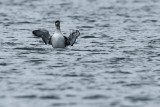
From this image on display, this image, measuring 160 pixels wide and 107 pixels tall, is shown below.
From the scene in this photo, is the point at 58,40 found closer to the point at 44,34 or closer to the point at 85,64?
the point at 44,34

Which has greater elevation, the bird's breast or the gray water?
the bird's breast

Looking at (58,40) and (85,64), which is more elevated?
(58,40)

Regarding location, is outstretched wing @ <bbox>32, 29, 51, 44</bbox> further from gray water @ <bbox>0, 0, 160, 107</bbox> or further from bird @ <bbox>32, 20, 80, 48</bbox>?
gray water @ <bbox>0, 0, 160, 107</bbox>

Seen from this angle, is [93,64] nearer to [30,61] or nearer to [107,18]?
[30,61]

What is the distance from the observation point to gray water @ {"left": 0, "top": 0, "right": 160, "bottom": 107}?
60.3 ft

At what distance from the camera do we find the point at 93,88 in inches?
772

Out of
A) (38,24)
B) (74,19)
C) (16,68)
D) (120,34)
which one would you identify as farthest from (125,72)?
(74,19)

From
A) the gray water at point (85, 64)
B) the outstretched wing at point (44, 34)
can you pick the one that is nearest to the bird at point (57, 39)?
the outstretched wing at point (44, 34)

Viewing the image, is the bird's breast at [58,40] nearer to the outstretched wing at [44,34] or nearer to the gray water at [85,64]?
the gray water at [85,64]

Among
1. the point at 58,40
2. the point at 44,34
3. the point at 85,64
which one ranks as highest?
the point at 44,34

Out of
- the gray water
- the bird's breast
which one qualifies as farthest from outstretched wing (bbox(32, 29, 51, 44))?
the bird's breast

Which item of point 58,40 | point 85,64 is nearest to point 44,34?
point 58,40

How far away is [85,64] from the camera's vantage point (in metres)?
24.4

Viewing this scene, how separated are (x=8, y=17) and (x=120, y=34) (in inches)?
573
